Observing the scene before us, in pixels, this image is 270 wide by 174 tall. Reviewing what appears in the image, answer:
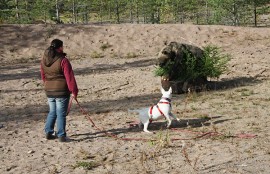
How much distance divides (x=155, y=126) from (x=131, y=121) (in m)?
0.73

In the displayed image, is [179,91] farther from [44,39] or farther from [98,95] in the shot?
[44,39]

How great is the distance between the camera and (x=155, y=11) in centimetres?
3281

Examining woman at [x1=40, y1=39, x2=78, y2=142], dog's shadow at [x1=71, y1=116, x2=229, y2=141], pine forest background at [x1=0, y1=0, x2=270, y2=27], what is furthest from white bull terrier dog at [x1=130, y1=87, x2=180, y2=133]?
pine forest background at [x1=0, y1=0, x2=270, y2=27]

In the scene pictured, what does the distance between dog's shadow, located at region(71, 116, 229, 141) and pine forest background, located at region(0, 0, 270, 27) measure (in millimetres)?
18083

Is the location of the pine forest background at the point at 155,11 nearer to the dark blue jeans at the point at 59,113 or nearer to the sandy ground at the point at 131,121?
the sandy ground at the point at 131,121

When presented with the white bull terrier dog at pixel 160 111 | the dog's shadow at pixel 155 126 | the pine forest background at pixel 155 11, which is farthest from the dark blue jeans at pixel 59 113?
the pine forest background at pixel 155 11

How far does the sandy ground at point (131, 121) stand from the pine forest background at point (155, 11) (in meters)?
8.65

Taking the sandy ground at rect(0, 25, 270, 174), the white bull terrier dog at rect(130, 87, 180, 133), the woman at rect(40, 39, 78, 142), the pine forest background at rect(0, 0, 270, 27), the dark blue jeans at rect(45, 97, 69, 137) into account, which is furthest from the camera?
the pine forest background at rect(0, 0, 270, 27)

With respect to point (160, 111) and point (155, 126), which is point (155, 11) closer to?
point (155, 126)

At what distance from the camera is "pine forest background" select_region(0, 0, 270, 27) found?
1078 inches

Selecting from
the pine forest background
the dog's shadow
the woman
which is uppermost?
the pine forest background

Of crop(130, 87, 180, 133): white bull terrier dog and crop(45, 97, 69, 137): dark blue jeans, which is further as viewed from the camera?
crop(130, 87, 180, 133): white bull terrier dog

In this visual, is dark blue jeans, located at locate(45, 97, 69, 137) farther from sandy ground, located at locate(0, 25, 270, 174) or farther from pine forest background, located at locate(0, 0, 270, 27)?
pine forest background, located at locate(0, 0, 270, 27)

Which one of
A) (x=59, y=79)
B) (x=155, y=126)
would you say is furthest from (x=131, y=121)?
(x=59, y=79)
